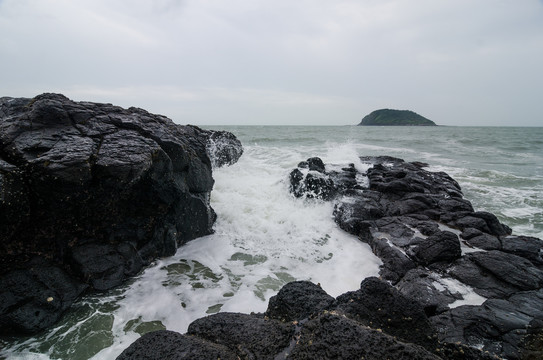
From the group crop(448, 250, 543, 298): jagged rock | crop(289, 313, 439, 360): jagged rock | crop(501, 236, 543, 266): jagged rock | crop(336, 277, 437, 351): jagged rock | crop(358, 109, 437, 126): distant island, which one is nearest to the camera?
crop(289, 313, 439, 360): jagged rock

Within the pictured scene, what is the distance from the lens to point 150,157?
17.7 ft

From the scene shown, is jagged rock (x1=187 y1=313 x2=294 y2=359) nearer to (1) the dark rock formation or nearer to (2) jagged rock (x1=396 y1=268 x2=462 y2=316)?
(1) the dark rock formation

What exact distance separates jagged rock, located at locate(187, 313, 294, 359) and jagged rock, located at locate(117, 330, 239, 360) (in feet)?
0.43

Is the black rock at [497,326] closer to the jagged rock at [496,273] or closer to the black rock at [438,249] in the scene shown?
the jagged rock at [496,273]

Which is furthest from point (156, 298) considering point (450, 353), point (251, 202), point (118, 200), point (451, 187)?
point (451, 187)

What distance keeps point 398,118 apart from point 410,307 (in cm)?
10980

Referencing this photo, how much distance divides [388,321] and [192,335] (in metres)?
2.06

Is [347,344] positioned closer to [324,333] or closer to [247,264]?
[324,333]

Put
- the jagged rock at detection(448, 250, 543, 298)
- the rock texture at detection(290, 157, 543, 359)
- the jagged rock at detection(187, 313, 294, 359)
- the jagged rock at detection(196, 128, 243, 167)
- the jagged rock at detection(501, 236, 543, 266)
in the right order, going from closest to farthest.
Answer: the jagged rock at detection(187, 313, 294, 359) → the rock texture at detection(290, 157, 543, 359) → the jagged rock at detection(448, 250, 543, 298) → the jagged rock at detection(501, 236, 543, 266) → the jagged rock at detection(196, 128, 243, 167)

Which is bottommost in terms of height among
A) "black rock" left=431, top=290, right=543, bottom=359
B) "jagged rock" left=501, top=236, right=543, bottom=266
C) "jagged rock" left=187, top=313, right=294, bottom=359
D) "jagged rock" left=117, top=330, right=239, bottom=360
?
"black rock" left=431, top=290, right=543, bottom=359

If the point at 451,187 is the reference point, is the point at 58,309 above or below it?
below

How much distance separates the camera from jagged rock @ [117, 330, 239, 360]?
247 centimetres

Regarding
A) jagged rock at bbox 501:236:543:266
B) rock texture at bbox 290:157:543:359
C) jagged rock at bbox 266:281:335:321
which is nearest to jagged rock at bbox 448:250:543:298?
rock texture at bbox 290:157:543:359

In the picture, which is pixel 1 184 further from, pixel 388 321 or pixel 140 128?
pixel 388 321
